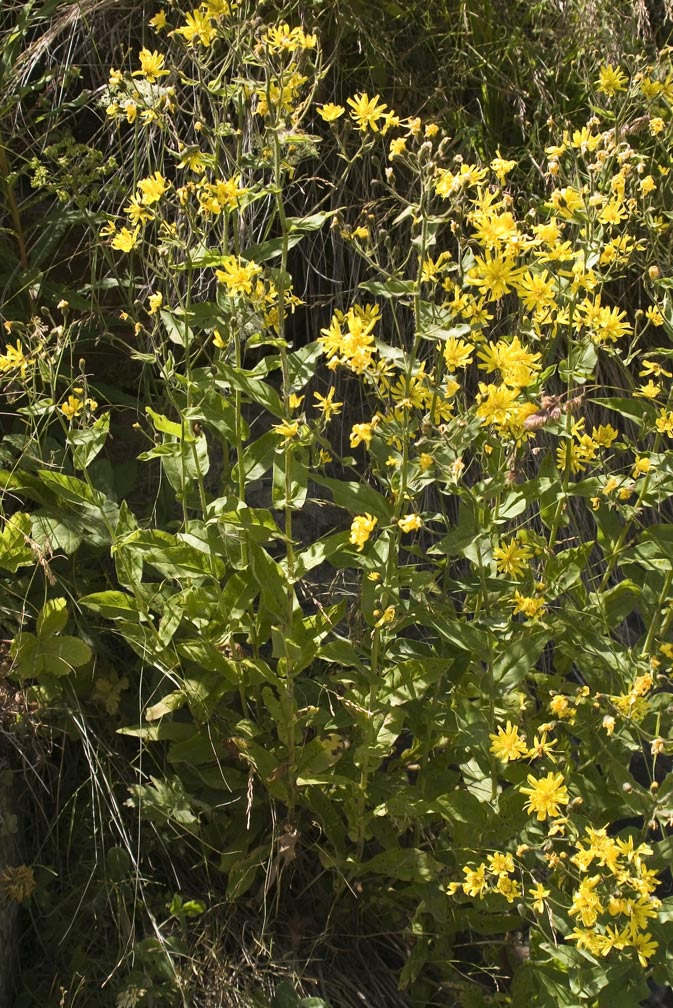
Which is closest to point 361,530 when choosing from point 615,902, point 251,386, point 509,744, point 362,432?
point 362,432

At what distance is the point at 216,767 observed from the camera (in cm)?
210

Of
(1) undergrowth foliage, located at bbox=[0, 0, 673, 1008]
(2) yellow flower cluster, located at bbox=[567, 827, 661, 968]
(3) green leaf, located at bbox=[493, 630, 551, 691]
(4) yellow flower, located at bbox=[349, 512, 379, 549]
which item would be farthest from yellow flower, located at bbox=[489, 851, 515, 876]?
(4) yellow flower, located at bbox=[349, 512, 379, 549]

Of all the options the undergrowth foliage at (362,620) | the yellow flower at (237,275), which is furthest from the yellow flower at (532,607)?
the yellow flower at (237,275)

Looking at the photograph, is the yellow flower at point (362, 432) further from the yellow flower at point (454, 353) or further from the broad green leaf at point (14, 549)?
the broad green leaf at point (14, 549)

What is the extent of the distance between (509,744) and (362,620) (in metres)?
0.52

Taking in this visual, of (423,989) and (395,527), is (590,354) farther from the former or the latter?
(423,989)

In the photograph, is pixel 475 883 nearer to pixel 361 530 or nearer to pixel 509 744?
pixel 509 744

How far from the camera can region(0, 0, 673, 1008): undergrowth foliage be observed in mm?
1745

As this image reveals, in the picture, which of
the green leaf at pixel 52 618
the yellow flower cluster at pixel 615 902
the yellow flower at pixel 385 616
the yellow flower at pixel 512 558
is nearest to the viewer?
the yellow flower cluster at pixel 615 902

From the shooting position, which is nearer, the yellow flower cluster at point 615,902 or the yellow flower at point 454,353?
the yellow flower cluster at point 615,902

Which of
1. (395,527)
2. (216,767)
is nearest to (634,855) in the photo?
(395,527)

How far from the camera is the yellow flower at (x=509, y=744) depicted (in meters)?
1.74

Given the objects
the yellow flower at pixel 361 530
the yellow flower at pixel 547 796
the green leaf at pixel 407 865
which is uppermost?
the yellow flower at pixel 361 530

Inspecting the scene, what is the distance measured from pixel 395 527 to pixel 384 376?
24 centimetres
